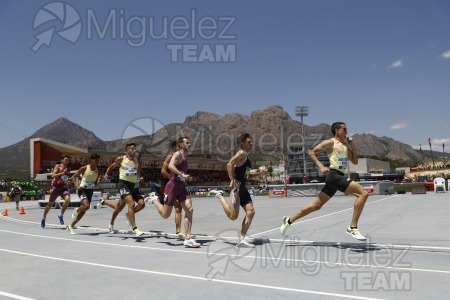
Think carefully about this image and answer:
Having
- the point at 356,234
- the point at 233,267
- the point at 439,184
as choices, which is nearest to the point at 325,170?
the point at 356,234

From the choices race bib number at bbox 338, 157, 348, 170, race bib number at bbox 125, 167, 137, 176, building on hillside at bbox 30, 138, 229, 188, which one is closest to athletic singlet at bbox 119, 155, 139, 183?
race bib number at bbox 125, 167, 137, 176

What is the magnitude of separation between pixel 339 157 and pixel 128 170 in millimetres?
4853

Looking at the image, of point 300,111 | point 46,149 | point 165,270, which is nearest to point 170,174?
point 165,270

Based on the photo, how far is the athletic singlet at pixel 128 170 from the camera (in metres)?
9.02

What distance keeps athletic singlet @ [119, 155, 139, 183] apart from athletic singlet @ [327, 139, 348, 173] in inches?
182

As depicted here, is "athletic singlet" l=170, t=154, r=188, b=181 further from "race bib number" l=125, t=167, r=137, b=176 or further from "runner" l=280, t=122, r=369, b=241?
"runner" l=280, t=122, r=369, b=241

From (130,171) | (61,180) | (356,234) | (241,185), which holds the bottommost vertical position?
(356,234)

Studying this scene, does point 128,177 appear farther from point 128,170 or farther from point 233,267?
point 233,267

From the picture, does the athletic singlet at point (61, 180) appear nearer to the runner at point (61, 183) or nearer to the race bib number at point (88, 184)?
the runner at point (61, 183)

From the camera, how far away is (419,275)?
456cm

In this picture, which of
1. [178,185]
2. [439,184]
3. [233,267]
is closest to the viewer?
[233,267]

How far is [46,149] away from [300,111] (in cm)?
4953

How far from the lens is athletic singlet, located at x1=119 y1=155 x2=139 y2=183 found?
902cm

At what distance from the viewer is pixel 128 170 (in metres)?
9.03
